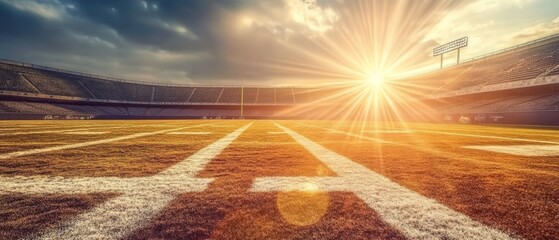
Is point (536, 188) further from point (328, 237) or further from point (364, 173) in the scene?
point (328, 237)

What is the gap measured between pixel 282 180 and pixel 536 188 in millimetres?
1798

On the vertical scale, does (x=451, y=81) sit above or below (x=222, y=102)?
above

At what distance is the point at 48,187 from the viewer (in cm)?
193

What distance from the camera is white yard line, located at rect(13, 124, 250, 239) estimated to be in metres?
1.23

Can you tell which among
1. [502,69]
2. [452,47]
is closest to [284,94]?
[452,47]

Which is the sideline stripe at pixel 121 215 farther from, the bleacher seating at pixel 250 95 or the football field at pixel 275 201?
the bleacher seating at pixel 250 95

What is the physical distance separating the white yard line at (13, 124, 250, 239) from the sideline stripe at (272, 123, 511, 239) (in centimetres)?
114

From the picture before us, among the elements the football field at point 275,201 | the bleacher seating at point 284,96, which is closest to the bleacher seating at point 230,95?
the bleacher seating at point 284,96

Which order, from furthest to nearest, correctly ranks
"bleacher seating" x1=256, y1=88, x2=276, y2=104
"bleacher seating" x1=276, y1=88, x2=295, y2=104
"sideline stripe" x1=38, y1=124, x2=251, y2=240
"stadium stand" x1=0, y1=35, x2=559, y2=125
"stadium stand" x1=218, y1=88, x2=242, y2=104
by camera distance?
"bleacher seating" x1=276, y1=88, x2=295, y2=104 → "bleacher seating" x1=256, y1=88, x2=276, y2=104 → "stadium stand" x1=218, y1=88, x2=242, y2=104 → "stadium stand" x1=0, y1=35, x2=559, y2=125 → "sideline stripe" x1=38, y1=124, x2=251, y2=240

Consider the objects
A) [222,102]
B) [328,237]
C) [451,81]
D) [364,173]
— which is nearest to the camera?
[328,237]

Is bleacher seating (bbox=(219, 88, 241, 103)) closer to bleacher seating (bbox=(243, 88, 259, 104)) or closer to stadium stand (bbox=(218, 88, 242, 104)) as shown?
stadium stand (bbox=(218, 88, 242, 104))

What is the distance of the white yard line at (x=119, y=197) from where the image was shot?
1.23m

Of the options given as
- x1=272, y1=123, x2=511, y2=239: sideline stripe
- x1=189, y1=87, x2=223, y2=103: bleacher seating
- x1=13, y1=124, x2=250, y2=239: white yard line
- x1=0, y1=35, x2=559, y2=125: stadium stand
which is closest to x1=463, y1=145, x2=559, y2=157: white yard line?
x1=272, y1=123, x2=511, y2=239: sideline stripe

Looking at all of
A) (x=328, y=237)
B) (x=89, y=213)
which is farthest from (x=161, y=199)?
(x=328, y=237)
